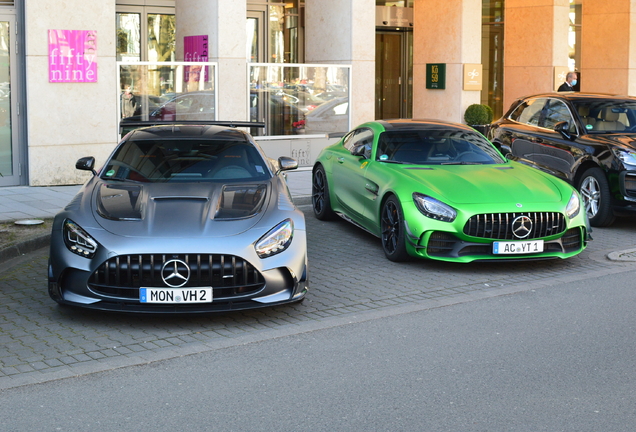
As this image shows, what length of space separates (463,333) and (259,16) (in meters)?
16.3

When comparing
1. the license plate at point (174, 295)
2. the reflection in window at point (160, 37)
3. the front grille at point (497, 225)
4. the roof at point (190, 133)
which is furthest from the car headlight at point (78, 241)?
the reflection in window at point (160, 37)

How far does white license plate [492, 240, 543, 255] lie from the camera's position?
8219 millimetres

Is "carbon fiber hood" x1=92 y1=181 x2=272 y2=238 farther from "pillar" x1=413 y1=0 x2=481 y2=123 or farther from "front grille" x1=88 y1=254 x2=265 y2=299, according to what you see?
"pillar" x1=413 y1=0 x2=481 y2=123

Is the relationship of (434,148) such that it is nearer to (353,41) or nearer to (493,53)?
(353,41)

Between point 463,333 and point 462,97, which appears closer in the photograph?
point 463,333

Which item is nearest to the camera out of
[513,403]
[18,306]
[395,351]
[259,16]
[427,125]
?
[513,403]

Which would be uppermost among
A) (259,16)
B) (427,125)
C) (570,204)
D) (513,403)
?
(259,16)

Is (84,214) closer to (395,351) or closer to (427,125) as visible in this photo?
(395,351)

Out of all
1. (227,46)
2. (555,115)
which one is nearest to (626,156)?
(555,115)

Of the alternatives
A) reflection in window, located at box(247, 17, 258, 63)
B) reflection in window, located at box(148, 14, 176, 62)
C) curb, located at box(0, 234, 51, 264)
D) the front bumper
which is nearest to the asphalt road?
the front bumper

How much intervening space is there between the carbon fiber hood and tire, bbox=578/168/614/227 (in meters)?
5.58

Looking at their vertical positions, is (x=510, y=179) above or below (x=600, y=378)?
above

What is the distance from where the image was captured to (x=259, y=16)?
2128cm

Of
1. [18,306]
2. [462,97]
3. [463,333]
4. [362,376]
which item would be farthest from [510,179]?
[462,97]
